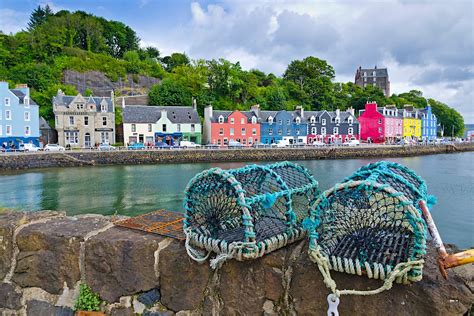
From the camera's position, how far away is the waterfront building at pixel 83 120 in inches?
1912

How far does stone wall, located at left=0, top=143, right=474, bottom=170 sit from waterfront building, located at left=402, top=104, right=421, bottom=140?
577 inches

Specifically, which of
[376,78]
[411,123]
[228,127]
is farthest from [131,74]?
[376,78]

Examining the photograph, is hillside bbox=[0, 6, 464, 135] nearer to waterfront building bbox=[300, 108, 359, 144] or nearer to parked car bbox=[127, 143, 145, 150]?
waterfront building bbox=[300, 108, 359, 144]

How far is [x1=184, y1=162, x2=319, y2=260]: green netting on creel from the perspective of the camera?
2.24 metres

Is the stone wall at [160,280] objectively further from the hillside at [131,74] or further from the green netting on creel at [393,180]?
the hillside at [131,74]

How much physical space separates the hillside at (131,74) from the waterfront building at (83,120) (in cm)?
403

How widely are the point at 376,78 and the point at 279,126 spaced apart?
227ft

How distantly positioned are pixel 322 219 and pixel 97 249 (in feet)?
5.60

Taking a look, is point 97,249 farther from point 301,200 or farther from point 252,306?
point 301,200

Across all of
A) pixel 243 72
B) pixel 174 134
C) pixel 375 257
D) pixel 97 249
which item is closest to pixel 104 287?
pixel 97 249

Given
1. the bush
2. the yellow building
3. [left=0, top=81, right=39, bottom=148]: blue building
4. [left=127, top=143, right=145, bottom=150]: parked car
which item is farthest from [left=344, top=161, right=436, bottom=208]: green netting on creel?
the yellow building

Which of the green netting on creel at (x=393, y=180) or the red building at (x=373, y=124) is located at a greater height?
the red building at (x=373, y=124)

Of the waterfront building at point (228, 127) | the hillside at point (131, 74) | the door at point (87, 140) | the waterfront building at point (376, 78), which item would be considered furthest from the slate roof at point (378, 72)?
the door at point (87, 140)

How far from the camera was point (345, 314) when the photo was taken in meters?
2.00
